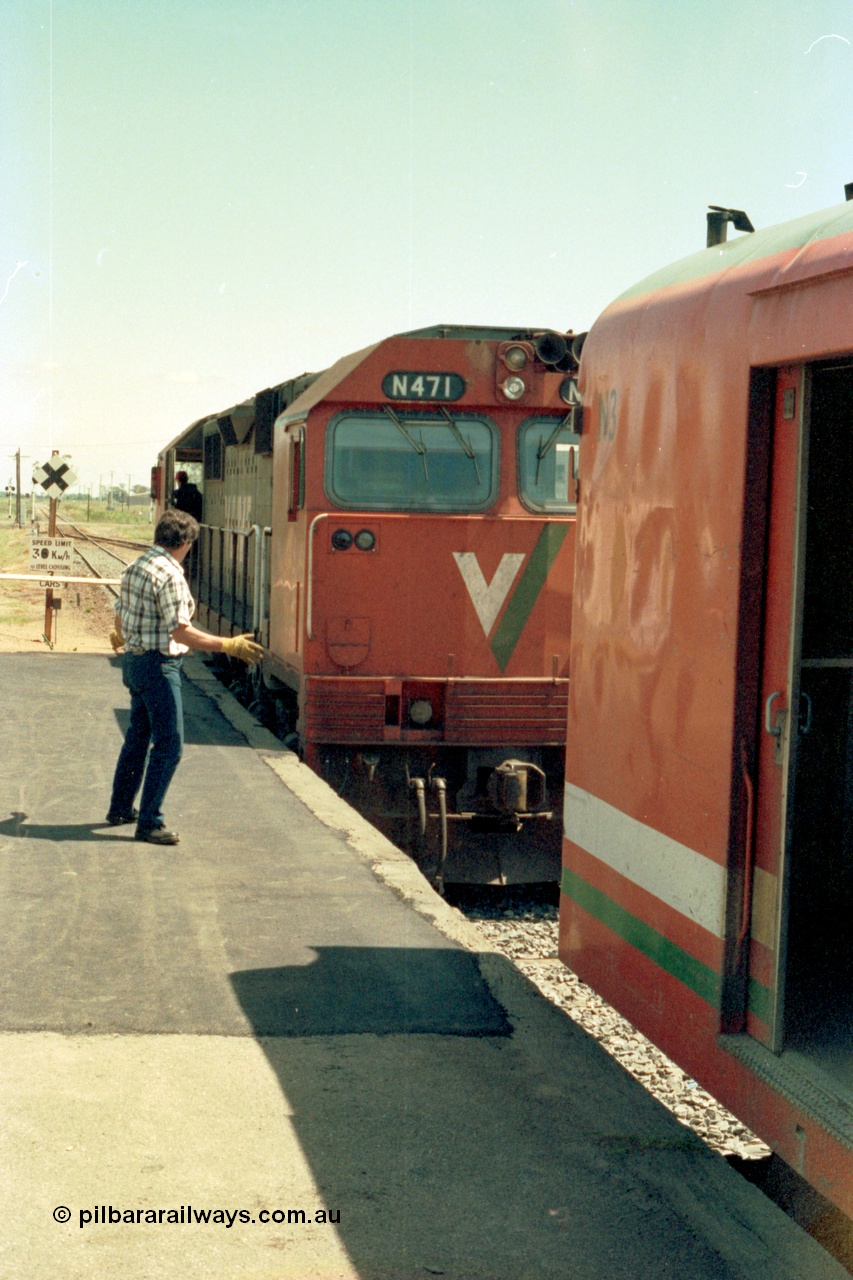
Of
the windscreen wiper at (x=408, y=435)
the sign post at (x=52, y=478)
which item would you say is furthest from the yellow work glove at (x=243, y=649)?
the sign post at (x=52, y=478)

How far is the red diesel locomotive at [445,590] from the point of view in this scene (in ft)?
29.3

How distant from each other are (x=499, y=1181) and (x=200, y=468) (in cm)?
1620

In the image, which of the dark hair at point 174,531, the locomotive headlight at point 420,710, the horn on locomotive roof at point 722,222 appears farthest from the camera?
the locomotive headlight at point 420,710

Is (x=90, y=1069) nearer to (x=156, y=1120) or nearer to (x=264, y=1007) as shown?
(x=156, y=1120)

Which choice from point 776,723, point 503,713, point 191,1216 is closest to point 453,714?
point 503,713

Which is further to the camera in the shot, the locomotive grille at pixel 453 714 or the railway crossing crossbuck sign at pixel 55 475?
the railway crossing crossbuck sign at pixel 55 475

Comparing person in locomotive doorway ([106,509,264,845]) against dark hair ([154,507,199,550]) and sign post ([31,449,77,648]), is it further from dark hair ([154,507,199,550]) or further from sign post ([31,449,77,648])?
sign post ([31,449,77,648])

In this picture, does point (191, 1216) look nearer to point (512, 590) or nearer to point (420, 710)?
point (420, 710)

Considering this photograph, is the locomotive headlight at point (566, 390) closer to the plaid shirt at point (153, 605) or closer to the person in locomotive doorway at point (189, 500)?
the plaid shirt at point (153, 605)

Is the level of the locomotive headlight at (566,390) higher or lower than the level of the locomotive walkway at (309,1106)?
higher

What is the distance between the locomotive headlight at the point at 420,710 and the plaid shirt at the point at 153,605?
2.33m

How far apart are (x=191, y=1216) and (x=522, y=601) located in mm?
6022

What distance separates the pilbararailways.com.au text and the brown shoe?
3.75 metres

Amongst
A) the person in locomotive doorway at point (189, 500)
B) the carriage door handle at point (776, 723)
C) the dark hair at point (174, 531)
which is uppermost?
the person in locomotive doorway at point (189, 500)
